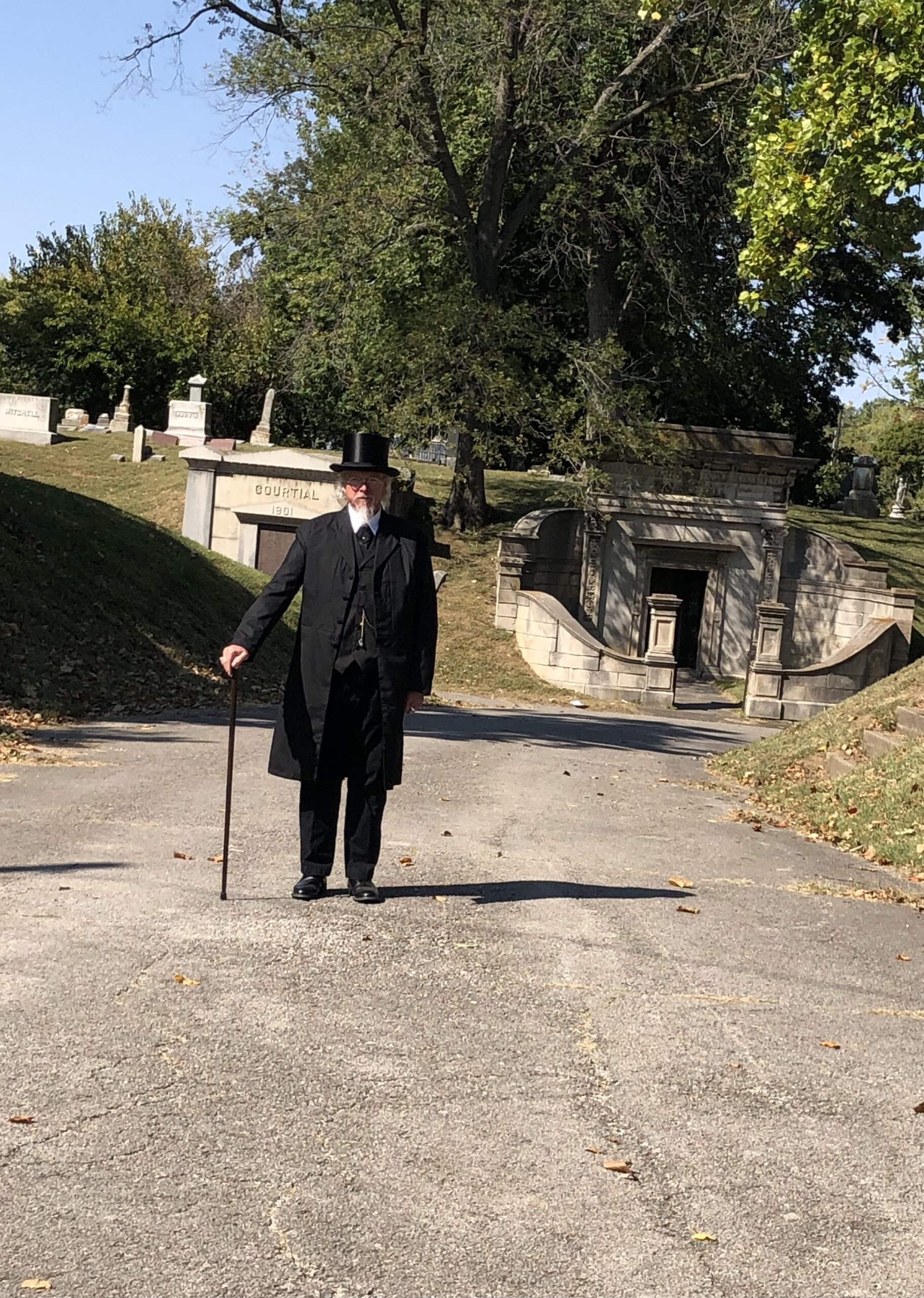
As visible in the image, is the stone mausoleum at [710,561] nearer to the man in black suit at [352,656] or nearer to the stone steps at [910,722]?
the stone steps at [910,722]

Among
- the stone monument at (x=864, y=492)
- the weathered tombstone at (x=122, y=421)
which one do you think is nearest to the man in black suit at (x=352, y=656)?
the stone monument at (x=864, y=492)

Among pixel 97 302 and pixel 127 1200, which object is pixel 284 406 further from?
pixel 127 1200

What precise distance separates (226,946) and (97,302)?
6209 centimetres

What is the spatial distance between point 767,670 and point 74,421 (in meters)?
27.8

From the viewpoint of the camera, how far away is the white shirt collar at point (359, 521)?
722cm

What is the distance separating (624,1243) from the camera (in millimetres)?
3703

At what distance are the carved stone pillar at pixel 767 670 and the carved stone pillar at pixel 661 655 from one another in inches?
64.0

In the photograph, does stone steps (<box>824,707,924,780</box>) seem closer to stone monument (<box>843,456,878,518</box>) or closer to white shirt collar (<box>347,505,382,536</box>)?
white shirt collar (<box>347,505,382,536</box>)

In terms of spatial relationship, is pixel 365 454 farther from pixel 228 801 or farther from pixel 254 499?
pixel 254 499

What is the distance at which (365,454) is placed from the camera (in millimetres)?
7113

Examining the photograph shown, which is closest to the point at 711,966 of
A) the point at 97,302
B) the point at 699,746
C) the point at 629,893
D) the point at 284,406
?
the point at 629,893

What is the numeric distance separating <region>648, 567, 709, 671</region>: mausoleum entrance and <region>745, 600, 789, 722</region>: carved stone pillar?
12.3 ft

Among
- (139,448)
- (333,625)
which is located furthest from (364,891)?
(139,448)

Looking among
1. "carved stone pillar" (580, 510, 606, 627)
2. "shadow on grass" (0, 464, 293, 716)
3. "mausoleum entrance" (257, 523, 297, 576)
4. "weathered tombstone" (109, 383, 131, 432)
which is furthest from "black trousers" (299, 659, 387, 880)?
"weathered tombstone" (109, 383, 131, 432)
